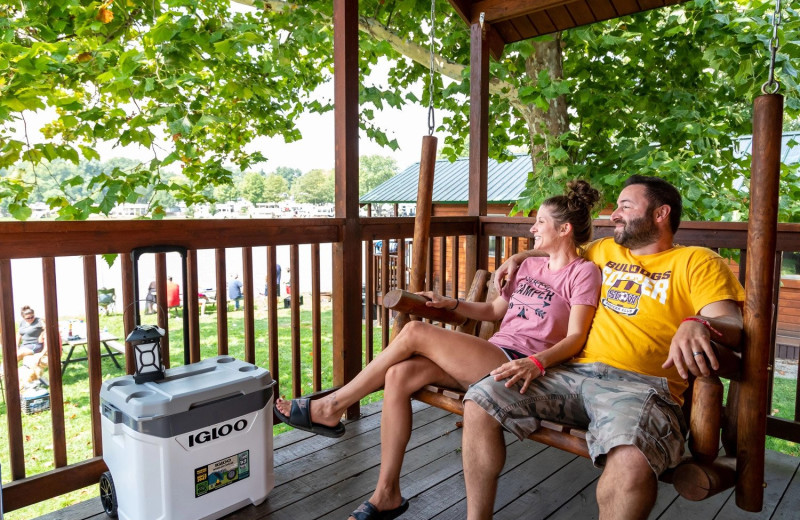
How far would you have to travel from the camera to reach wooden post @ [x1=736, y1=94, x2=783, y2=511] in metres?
1.25

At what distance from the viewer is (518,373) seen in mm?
1532

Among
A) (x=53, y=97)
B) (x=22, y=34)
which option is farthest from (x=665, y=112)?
(x=22, y=34)

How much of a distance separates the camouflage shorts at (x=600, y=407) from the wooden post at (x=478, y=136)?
1.51 m

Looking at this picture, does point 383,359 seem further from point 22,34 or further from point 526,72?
point 22,34

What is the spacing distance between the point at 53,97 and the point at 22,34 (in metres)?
1.56

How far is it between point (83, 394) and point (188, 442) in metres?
6.33

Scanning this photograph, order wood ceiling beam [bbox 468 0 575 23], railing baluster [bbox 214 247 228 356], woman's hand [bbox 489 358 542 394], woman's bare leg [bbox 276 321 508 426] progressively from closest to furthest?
woman's hand [bbox 489 358 542 394]
woman's bare leg [bbox 276 321 508 426]
railing baluster [bbox 214 247 228 356]
wood ceiling beam [bbox 468 0 575 23]

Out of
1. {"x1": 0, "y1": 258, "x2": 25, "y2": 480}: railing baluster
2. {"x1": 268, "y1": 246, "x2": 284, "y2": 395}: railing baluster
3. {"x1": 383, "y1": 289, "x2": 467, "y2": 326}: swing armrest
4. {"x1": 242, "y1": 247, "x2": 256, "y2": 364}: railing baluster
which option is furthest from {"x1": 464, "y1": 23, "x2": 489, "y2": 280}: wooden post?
{"x1": 0, "y1": 258, "x2": 25, "y2": 480}: railing baluster

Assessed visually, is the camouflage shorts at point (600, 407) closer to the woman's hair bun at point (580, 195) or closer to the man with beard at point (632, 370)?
the man with beard at point (632, 370)

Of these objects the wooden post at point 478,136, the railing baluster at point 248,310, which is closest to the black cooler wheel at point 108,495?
the railing baluster at point 248,310

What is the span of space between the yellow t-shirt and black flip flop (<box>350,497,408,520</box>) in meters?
0.74

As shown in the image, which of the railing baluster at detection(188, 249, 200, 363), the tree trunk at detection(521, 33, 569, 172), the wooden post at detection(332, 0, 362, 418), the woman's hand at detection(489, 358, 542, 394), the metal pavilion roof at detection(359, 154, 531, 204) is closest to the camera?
the woman's hand at detection(489, 358, 542, 394)

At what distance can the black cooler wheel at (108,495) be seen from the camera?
1.69 meters

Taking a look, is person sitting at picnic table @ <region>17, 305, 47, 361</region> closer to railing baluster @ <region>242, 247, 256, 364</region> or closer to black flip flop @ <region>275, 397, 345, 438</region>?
railing baluster @ <region>242, 247, 256, 364</region>
